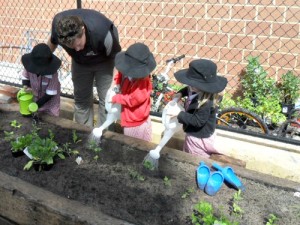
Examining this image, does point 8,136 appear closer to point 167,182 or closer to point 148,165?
point 148,165

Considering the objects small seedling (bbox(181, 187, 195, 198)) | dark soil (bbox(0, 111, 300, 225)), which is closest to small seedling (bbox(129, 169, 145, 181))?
dark soil (bbox(0, 111, 300, 225))

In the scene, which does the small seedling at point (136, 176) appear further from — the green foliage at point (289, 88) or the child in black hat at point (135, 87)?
the green foliage at point (289, 88)

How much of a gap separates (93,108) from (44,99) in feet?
2.69

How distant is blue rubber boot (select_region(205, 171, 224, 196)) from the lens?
2.22m

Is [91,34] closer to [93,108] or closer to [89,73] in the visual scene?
[89,73]

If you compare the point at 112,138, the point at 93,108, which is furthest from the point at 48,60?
the point at 93,108

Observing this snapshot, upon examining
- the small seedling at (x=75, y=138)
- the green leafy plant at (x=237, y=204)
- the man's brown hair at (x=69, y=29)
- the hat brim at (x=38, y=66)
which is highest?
the man's brown hair at (x=69, y=29)

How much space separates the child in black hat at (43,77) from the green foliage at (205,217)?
155 cm

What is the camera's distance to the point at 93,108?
3.79 metres

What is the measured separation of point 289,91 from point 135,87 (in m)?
2.17

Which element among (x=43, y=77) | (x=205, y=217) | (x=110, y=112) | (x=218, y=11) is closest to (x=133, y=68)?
(x=110, y=112)

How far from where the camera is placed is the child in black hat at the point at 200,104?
244 centimetres

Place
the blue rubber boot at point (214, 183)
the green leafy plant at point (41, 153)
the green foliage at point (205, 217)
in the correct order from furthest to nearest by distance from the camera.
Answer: the green leafy plant at point (41, 153)
the blue rubber boot at point (214, 183)
the green foliage at point (205, 217)

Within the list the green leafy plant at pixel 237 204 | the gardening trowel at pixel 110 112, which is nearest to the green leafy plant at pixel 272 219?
the green leafy plant at pixel 237 204
